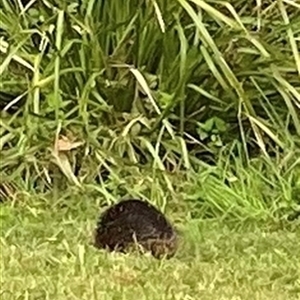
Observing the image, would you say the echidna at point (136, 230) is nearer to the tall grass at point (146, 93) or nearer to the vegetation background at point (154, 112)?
the vegetation background at point (154, 112)

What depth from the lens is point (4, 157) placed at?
16.2 feet

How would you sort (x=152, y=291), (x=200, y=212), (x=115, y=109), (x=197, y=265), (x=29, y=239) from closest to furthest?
(x=152, y=291) → (x=197, y=265) → (x=29, y=239) → (x=200, y=212) → (x=115, y=109)

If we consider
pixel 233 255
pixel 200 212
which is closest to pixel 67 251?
pixel 233 255

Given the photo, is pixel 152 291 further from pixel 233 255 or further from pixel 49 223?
pixel 49 223

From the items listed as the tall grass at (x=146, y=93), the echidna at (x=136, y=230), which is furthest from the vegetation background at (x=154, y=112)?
the echidna at (x=136, y=230)

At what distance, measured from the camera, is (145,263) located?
3912mm

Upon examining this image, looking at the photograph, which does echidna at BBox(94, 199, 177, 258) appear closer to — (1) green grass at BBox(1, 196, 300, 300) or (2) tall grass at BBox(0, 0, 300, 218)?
(1) green grass at BBox(1, 196, 300, 300)

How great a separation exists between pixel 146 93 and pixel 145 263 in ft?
4.22

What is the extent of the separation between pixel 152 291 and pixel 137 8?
1.83m

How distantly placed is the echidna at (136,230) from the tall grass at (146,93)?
59cm

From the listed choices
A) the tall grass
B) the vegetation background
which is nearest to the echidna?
the vegetation background

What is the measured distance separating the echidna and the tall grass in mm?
589

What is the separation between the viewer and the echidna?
4.07m

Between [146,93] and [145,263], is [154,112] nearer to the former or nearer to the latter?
[146,93]
